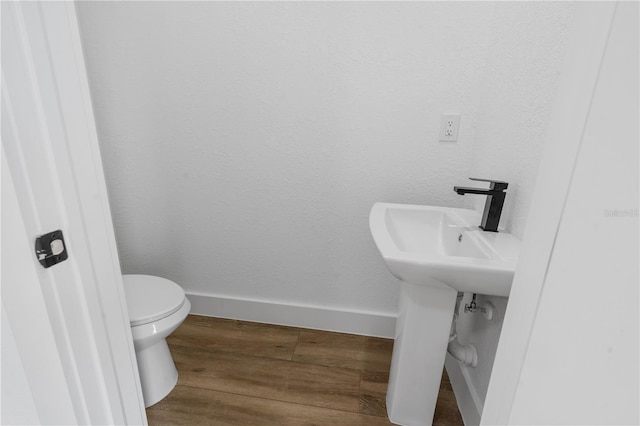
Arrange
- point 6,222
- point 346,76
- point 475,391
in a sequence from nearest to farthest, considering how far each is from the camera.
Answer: point 6,222, point 475,391, point 346,76

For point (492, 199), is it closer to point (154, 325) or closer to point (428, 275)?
point (428, 275)

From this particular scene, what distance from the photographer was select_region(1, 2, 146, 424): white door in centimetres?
43

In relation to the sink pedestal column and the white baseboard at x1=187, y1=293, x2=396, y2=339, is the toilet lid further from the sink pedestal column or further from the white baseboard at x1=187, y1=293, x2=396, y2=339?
the sink pedestal column

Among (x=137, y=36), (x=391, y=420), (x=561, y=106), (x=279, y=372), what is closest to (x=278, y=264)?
(x=279, y=372)

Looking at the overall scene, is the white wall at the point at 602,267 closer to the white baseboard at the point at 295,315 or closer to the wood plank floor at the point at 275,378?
the wood plank floor at the point at 275,378

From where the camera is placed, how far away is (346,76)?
129 cm

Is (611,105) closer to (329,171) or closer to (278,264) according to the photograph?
(329,171)

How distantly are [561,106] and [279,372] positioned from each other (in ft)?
4.79

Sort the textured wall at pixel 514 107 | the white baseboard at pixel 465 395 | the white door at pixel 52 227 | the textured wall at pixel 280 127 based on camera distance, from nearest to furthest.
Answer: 1. the white door at pixel 52 227
2. the textured wall at pixel 514 107
3. the white baseboard at pixel 465 395
4. the textured wall at pixel 280 127

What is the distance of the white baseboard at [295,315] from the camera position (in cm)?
163

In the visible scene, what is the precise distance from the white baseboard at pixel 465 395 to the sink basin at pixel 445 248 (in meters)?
0.56

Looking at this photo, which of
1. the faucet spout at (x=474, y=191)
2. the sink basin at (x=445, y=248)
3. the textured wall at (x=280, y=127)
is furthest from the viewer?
the textured wall at (x=280, y=127)

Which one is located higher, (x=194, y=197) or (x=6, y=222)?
(x=6, y=222)

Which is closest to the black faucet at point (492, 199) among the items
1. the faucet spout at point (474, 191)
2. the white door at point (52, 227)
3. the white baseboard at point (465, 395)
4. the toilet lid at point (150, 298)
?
the faucet spout at point (474, 191)
